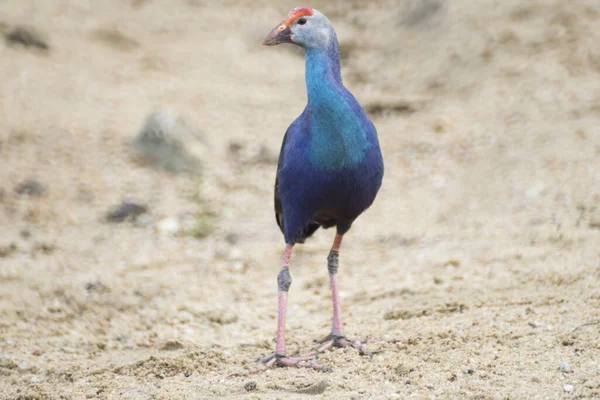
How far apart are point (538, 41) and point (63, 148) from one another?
643 cm

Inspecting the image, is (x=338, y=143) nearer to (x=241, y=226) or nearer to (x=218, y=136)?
(x=241, y=226)

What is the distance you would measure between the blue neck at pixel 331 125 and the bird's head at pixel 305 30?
5.1 inches

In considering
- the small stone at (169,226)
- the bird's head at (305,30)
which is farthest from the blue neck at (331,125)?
the small stone at (169,226)

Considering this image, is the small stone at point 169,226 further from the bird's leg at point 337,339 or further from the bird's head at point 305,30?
the bird's head at point 305,30

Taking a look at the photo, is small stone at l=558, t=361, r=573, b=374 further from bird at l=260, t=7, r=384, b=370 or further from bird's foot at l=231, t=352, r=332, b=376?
bird's foot at l=231, t=352, r=332, b=376

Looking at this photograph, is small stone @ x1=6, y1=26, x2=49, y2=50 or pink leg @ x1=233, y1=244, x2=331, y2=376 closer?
pink leg @ x1=233, y1=244, x2=331, y2=376

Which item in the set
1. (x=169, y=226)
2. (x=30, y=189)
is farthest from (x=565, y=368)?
(x=30, y=189)

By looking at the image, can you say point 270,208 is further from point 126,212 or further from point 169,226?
point 126,212

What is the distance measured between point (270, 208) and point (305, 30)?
4.51 metres

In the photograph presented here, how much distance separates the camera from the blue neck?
4.54 meters

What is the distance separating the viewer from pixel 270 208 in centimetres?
907

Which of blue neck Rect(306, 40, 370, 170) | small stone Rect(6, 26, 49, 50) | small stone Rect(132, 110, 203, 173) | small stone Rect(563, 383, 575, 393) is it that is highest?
small stone Rect(6, 26, 49, 50)

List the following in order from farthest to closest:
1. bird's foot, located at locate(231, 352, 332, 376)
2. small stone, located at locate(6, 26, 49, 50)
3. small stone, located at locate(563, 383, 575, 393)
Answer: small stone, located at locate(6, 26, 49, 50) → bird's foot, located at locate(231, 352, 332, 376) → small stone, located at locate(563, 383, 575, 393)

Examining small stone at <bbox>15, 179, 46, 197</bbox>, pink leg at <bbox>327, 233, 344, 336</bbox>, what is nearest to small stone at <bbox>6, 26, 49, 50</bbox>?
small stone at <bbox>15, 179, 46, 197</bbox>
